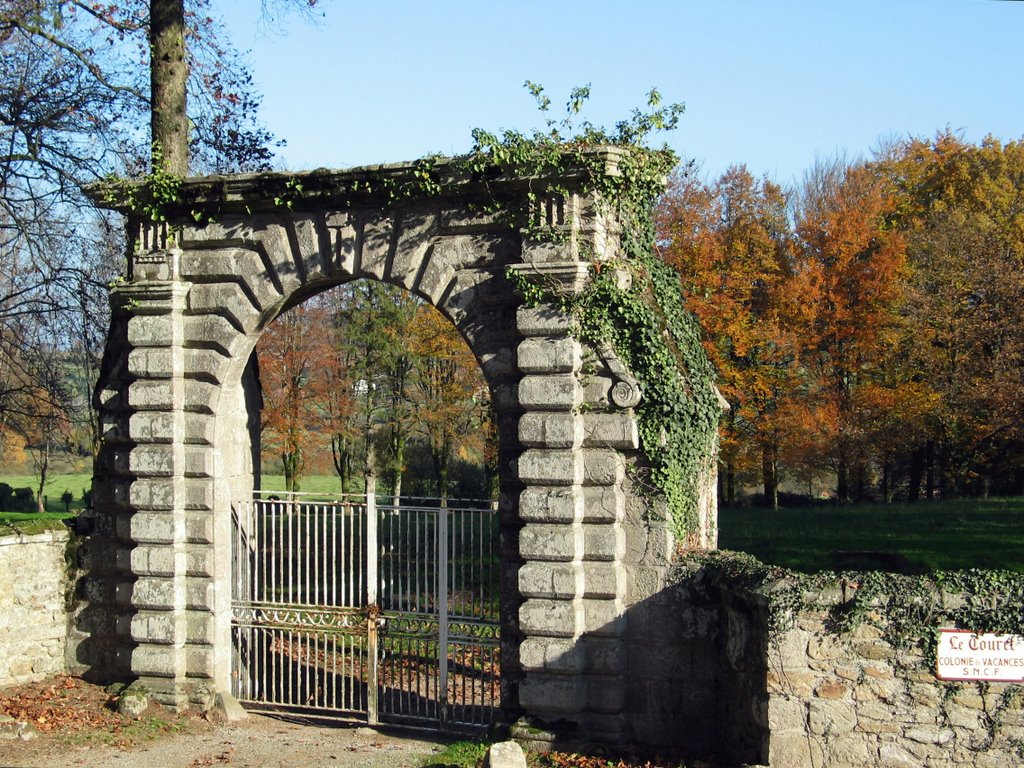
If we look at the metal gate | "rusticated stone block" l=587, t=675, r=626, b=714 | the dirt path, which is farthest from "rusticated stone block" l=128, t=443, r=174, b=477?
"rusticated stone block" l=587, t=675, r=626, b=714

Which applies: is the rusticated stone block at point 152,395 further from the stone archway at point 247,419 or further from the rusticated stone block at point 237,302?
the rusticated stone block at point 237,302

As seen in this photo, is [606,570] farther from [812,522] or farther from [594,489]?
[812,522]

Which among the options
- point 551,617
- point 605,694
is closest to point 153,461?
point 551,617

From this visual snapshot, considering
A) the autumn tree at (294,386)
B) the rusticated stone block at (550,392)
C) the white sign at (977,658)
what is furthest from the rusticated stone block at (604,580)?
the autumn tree at (294,386)

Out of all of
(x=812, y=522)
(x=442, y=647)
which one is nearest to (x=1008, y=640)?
(x=442, y=647)

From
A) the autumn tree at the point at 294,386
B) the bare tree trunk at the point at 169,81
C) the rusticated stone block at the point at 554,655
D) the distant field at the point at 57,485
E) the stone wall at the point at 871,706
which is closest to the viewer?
the stone wall at the point at 871,706

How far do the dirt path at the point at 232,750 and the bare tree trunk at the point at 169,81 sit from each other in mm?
6122

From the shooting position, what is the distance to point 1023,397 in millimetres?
18172

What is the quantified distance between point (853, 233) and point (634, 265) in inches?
768

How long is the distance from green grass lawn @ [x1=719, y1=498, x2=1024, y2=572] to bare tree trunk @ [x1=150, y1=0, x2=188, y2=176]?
9.41 metres

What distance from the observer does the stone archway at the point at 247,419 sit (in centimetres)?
934

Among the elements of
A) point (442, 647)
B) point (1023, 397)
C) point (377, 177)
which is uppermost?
point (377, 177)

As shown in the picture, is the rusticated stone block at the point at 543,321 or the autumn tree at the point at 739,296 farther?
the autumn tree at the point at 739,296

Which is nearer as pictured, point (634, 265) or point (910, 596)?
point (910, 596)
